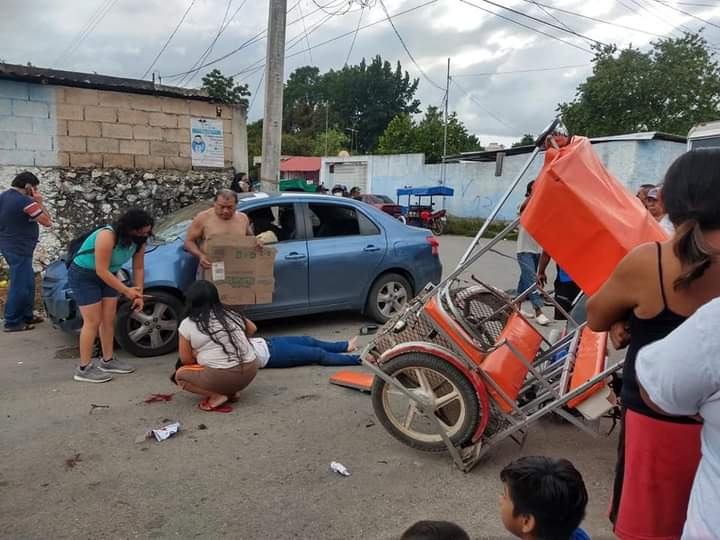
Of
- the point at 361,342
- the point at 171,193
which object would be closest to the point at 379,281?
the point at 361,342

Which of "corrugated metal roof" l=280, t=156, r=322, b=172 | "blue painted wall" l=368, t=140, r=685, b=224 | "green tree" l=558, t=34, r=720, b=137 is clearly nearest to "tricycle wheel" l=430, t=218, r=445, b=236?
"blue painted wall" l=368, t=140, r=685, b=224

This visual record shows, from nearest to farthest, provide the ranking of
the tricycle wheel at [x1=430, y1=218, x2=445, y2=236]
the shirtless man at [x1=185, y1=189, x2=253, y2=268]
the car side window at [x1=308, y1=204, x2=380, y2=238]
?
the shirtless man at [x1=185, y1=189, x2=253, y2=268]
the car side window at [x1=308, y1=204, x2=380, y2=238]
the tricycle wheel at [x1=430, y1=218, x2=445, y2=236]

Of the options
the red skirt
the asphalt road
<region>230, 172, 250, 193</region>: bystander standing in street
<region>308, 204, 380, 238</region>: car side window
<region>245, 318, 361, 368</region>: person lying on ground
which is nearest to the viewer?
the red skirt

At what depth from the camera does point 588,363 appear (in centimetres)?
322

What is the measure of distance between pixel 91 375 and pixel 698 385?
4.70 meters

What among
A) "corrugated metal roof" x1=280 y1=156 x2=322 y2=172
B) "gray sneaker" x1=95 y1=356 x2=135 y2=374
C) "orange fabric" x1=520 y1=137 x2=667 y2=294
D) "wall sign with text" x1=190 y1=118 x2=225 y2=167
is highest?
"corrugated metal roof" x1=280 y1=156 x2=322 y2=172

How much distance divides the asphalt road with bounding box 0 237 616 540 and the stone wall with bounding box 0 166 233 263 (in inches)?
200

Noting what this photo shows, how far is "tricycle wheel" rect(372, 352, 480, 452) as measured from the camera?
3238 millimetres

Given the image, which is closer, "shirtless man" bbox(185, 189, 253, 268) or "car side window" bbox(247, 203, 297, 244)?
"shirtless man" bbox(185, 189, 253, 268)

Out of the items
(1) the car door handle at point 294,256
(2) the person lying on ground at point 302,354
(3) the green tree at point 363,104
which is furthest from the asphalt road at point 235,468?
(3) the green tree at point 363,104

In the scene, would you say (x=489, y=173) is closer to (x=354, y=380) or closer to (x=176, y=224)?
(x=176, y=224)

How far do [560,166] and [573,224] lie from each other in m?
0.28

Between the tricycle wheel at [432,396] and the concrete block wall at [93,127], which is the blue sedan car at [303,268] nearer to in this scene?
the tricycle wheel at [432,396]

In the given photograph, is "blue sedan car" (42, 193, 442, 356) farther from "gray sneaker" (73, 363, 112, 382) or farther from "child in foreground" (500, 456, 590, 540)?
"child in foreground" (500, 456, 590, 540)
